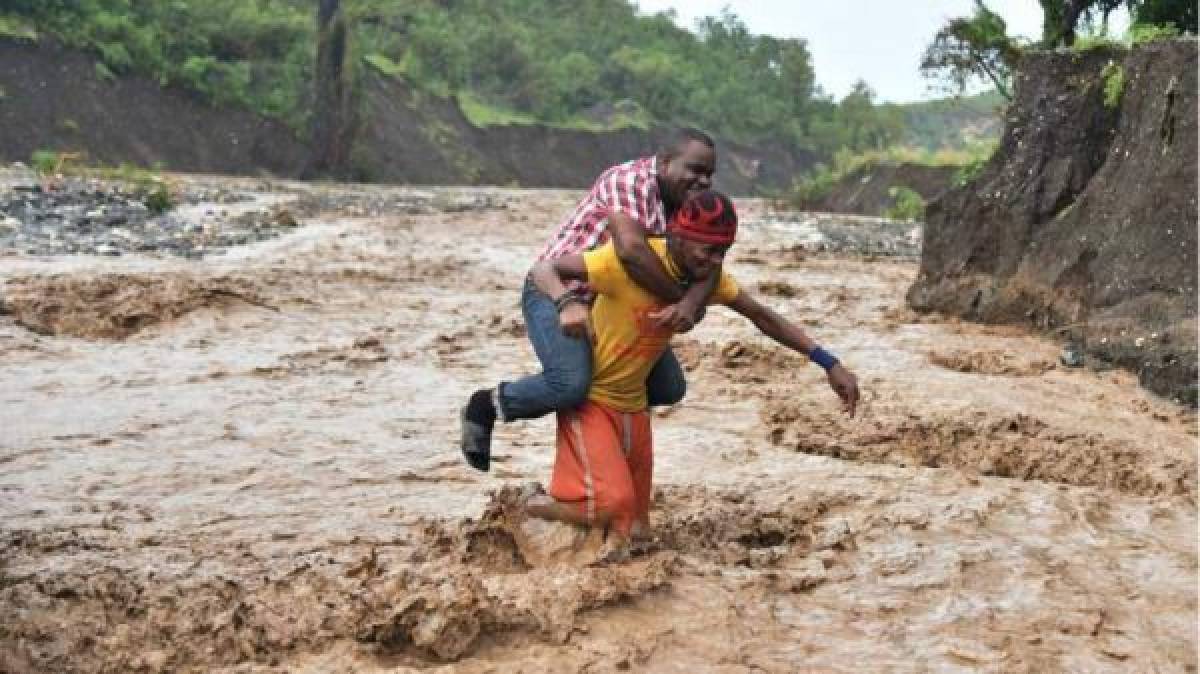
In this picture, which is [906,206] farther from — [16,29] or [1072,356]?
[16,29]

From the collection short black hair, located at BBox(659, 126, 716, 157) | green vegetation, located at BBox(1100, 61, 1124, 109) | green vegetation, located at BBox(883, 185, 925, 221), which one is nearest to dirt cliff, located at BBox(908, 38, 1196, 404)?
green vegetation, located at BBox(1100, 61, 1124, 109)

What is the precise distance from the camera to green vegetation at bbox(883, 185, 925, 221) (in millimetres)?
25445

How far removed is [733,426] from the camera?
664 centimetres

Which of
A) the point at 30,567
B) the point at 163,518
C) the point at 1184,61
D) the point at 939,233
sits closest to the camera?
the point at 30,567

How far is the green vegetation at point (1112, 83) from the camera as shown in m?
9.70

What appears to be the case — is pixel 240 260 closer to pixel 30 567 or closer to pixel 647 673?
pixel 30 567

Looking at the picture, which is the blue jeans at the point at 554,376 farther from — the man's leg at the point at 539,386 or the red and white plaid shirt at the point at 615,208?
the red and white plaid shirt at the point at 615,208

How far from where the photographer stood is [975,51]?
61.0 feet

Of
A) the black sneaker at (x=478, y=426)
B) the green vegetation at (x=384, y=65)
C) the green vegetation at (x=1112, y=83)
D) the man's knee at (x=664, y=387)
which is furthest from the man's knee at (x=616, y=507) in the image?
the green vegetation at (x=384, y=65)

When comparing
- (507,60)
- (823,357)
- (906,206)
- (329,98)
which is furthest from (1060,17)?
(507,60)

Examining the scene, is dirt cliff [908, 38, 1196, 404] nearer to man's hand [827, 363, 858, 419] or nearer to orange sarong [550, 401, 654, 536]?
man's hand [827, 363, 858, 419]

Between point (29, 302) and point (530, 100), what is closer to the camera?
point (29, 302)

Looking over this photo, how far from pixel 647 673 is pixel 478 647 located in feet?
1.60

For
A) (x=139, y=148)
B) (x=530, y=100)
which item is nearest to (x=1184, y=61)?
(x=139, y=148)
